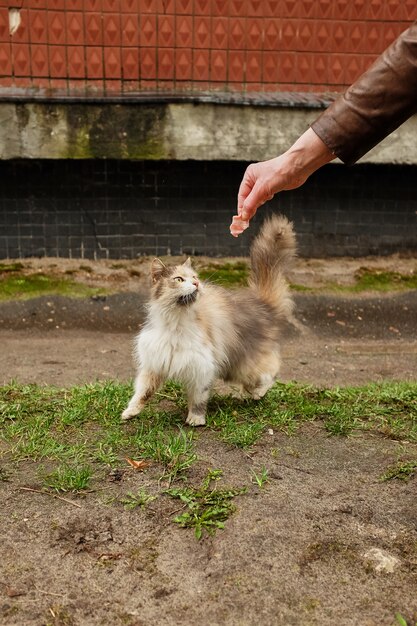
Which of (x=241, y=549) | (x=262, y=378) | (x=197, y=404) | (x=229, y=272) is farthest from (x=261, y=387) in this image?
(x=229, y=272)

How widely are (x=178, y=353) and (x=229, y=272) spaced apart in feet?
12.7

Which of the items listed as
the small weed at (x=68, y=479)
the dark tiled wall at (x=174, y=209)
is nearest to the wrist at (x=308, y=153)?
the small weed at (x=68, y=479)

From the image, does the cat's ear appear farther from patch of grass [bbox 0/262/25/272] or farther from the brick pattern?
patch of grass [bbox 0/262/25/272]

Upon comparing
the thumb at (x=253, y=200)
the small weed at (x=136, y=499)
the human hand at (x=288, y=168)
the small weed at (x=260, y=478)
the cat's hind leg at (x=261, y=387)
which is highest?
the human hand at (x=288, y=168)

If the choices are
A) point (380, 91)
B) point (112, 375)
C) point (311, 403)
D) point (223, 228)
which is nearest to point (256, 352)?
point (311, 403)

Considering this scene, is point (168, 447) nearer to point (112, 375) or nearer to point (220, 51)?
point (112, 375)

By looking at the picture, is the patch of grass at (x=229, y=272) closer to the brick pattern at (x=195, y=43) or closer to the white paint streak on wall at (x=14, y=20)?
Answer: the brick pattern at (x=195, y=43)

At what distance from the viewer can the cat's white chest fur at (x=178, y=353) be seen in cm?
429

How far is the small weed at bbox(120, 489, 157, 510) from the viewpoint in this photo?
11.2 feet

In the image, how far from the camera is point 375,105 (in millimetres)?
2547

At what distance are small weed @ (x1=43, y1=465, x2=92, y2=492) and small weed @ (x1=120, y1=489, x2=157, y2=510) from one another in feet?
0.79

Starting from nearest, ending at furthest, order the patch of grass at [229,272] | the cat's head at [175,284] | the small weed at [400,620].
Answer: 1. the small weed at [400,620]
2. the cat's head at [175,284]
3. the patch of grass at [229,272]

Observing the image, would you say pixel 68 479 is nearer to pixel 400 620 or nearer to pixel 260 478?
pixel 260 478

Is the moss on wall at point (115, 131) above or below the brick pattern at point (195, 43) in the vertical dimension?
below
